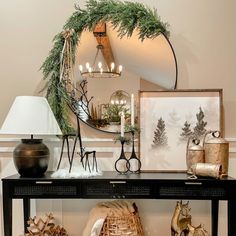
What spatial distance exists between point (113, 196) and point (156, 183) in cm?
30

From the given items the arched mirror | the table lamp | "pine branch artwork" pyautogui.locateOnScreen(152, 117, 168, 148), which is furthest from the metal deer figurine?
the table lamp

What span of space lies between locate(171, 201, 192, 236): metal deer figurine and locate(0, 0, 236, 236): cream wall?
0.72 ft

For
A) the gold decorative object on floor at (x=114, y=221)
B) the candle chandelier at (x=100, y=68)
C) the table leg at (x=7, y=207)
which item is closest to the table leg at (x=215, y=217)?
the gold decorative object on floor at (x=114, y=221)

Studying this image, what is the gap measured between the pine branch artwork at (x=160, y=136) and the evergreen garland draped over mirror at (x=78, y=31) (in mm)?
660

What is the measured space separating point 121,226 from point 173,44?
4.70 feet

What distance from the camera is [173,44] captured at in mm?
2682

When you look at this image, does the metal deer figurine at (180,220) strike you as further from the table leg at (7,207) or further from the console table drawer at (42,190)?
the table leg at (7,207)

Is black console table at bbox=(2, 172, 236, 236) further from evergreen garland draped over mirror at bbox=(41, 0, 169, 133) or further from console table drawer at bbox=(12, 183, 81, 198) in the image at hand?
evergreen garland draped over mirror at bbox=(41, 0, 169, 133)

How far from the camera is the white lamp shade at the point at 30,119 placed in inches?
91.7

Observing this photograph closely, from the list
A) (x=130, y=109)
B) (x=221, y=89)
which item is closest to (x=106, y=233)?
(x=130, y=109)

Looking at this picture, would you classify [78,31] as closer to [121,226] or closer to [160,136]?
[160,136]

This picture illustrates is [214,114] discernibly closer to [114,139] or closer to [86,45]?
[114,139]

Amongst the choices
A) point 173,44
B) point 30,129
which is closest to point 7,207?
point 30,129

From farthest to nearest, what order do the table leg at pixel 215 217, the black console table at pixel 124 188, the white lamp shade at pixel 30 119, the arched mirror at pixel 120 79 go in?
the arched mirror at pixel 120 79, the table leg at pixel 215 217, the white lamp shade at pixel 30 119, the black console table at pixel 124 188
